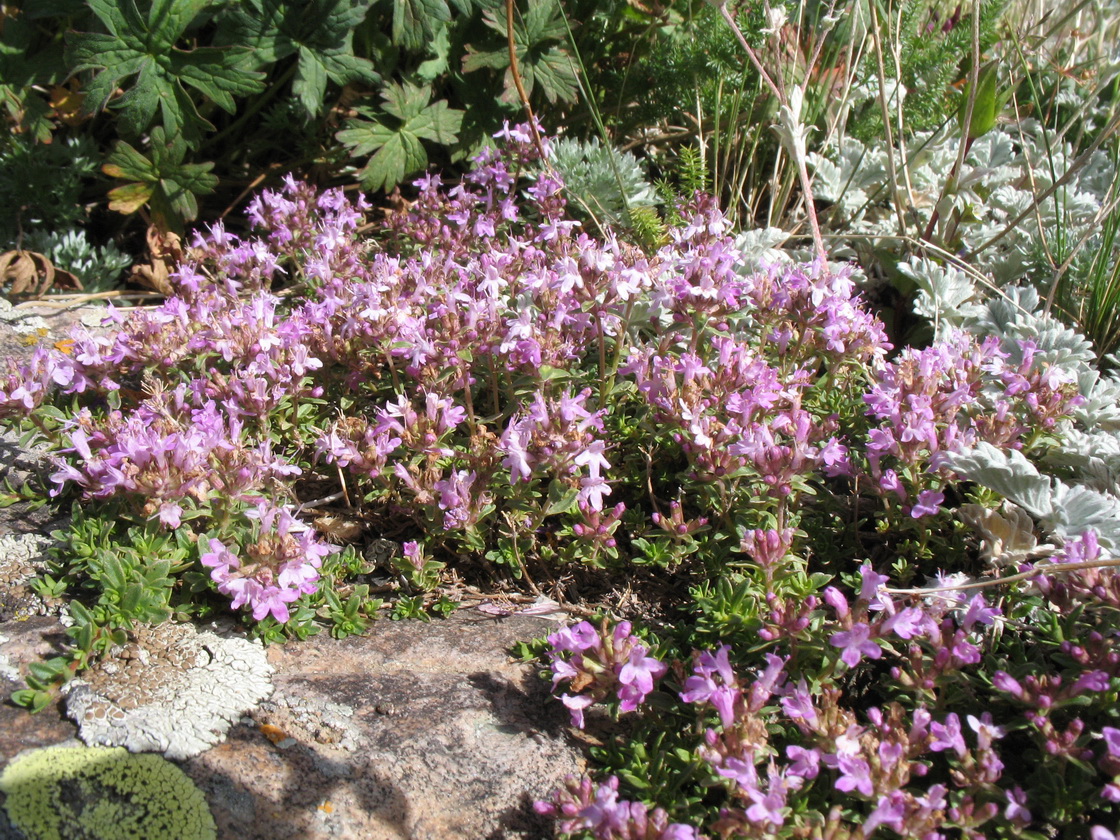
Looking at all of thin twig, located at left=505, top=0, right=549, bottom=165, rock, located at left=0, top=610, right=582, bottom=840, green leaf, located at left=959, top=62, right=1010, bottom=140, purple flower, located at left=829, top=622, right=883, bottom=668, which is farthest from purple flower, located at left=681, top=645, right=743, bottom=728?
green leaf, located at left=959, top=62, right=1010, bottom=140

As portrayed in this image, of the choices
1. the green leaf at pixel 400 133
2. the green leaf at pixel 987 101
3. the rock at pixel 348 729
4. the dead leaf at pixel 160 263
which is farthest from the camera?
the green leaf at pixel 400 133

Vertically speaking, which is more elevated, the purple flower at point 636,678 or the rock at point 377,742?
the purple flower at point 636,678

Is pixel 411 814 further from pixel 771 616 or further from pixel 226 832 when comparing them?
pixel 771 616

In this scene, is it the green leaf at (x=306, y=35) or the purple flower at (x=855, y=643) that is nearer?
the purple flower at (x=855, y=643)

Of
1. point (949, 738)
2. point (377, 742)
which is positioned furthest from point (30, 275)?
point (949, 738)

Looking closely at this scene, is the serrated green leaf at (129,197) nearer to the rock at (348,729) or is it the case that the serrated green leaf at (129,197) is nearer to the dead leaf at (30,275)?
the dead leaf at (30,275)

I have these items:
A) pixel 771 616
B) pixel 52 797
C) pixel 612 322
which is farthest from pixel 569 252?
pixel 52 797

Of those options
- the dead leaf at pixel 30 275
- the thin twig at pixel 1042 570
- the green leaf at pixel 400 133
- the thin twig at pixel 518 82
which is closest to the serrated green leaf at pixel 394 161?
the green leaf at pixel 400 133
